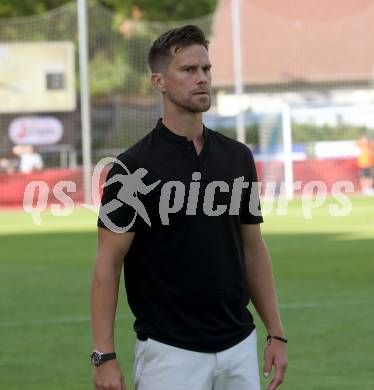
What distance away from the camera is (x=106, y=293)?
4762 mm

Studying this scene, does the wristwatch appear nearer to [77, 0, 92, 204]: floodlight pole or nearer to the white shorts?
the white shorts

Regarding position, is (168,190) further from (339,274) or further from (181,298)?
(339,274)

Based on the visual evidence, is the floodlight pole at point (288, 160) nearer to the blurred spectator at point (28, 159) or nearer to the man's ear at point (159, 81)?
the blurred spectator at point (28, 159)

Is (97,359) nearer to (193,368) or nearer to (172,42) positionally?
(193,368)

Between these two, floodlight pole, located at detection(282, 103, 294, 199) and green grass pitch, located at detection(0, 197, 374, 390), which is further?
floodlight pole, located at detection(282, 103, 294, 199)

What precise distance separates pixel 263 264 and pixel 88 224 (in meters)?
23.4

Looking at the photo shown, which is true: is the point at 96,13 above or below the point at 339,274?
above

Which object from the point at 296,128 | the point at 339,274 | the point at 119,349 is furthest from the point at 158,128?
the point at 296,128

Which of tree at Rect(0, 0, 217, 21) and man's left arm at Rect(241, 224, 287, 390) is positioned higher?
tree at Rect(0, 0, 217, 21)

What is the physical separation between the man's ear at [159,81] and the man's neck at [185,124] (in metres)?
0.11

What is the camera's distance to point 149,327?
4805 millimetres

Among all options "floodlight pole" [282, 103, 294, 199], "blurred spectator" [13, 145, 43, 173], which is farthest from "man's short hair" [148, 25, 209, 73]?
"blurred spectator" [13, 145, 43, 173]

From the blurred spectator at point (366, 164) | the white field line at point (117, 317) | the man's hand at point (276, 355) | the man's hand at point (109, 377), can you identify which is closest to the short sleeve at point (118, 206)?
the man's hand at point (109, 377)

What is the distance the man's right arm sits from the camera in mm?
4715
